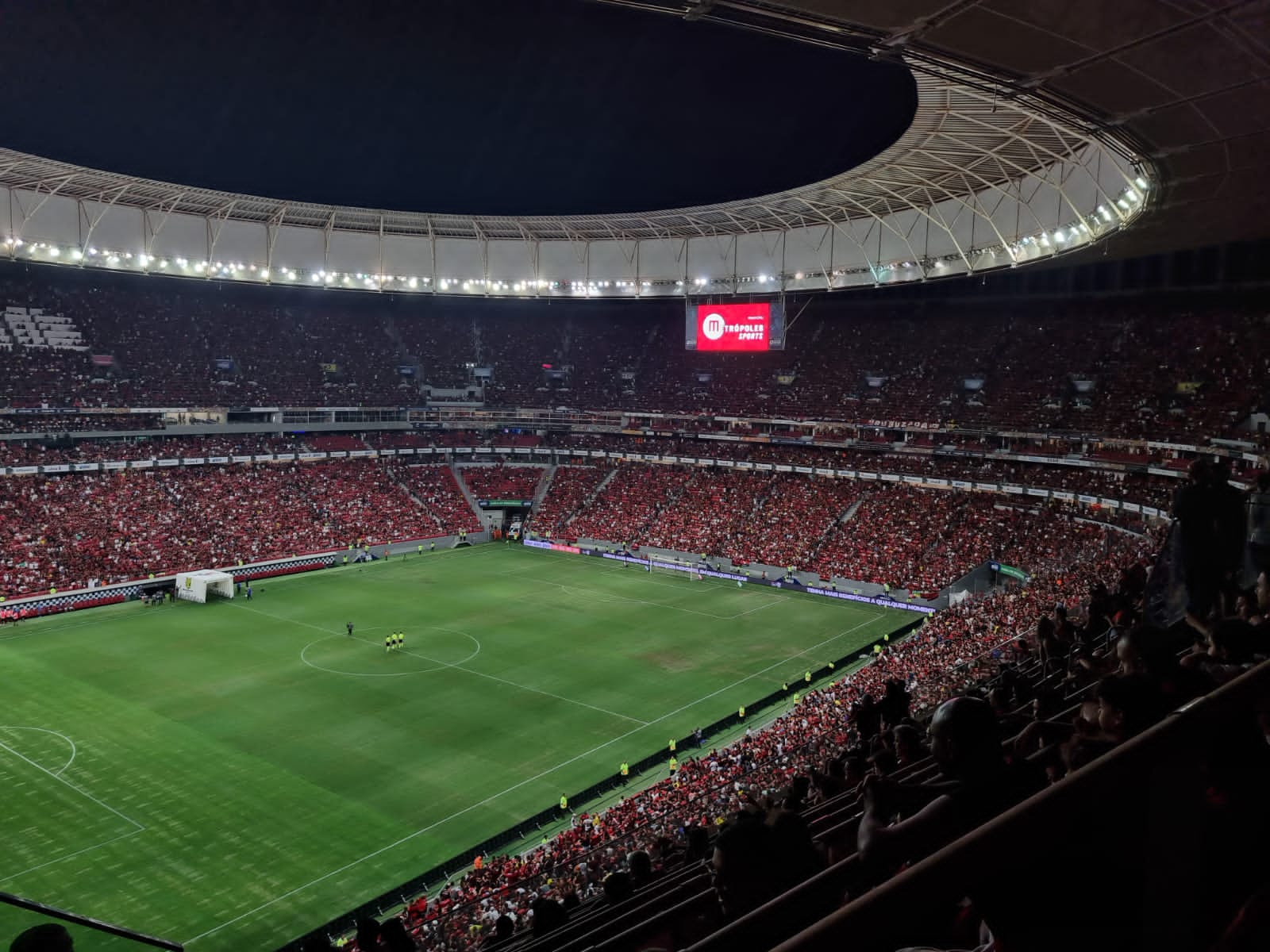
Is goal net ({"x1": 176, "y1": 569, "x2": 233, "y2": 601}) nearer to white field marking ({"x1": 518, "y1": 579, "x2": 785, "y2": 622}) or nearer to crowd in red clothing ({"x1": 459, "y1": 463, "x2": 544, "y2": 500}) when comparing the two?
white field marking ({"x1": 518, "y1": 579, "x2": 785, "y2": 622})

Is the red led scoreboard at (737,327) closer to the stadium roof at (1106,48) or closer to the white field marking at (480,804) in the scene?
the white field marking at (480,804)

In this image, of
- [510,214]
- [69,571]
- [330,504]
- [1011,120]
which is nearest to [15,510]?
[69,571]

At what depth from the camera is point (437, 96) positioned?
3181cm

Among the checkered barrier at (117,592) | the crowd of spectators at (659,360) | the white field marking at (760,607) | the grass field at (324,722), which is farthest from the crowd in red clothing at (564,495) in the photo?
the white field marking at (760,607)

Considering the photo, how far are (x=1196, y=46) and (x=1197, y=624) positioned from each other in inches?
557

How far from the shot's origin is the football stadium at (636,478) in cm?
430

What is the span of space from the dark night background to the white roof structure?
9.64ft

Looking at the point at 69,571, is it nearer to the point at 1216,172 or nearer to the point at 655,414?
the point at 655,414

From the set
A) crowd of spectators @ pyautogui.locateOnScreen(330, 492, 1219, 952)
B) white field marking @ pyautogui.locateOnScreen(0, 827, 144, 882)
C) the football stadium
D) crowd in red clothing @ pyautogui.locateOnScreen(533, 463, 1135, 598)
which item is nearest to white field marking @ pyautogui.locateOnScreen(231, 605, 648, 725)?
the football stadium

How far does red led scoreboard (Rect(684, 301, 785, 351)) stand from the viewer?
52531mm

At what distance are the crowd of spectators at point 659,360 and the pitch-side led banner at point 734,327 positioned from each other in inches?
413

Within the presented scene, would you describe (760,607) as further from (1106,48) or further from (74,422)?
(74,422)

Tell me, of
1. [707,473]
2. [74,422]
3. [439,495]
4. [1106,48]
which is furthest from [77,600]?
[1106,48]

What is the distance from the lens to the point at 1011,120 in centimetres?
3108
